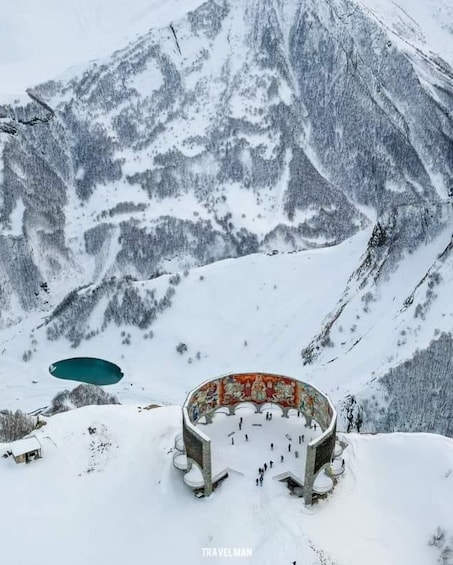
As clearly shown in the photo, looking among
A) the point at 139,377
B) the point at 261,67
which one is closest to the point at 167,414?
the point at 139,377

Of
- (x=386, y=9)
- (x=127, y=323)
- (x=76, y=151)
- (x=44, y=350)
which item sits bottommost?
(x=44, y=350)

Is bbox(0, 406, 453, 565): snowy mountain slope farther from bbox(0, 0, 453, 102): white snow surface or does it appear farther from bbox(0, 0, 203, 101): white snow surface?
bbox(0, 0, 453, 102): white snow surface

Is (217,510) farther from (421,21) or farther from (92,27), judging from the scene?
(421,21)

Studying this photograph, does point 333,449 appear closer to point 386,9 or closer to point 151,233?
point 151,233

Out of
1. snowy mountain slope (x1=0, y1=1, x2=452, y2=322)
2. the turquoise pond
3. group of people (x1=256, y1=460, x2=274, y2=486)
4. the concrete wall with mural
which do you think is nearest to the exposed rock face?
the concrete wall with mural

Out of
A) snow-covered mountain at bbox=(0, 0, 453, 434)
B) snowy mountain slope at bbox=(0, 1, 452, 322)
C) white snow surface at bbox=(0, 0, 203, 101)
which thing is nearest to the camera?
snow-covered mountain at bbox=(0, 0, 453, 434)

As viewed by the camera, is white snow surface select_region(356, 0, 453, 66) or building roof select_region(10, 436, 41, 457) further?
white snow surface select_region(356, 0, 453, 66)

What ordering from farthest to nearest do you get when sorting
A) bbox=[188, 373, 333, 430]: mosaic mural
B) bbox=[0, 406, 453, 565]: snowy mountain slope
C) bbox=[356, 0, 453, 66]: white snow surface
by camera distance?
bbox=[356, 0, 453, 66]: white snow surface, bbox=[188, 373, 333, 430]: mosaic mural, bbox=[0, 406, 453, 565]: snowy mountain slope

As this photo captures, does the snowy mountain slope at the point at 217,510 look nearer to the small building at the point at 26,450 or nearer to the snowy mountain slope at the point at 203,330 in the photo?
the small building at the point at 26,450
